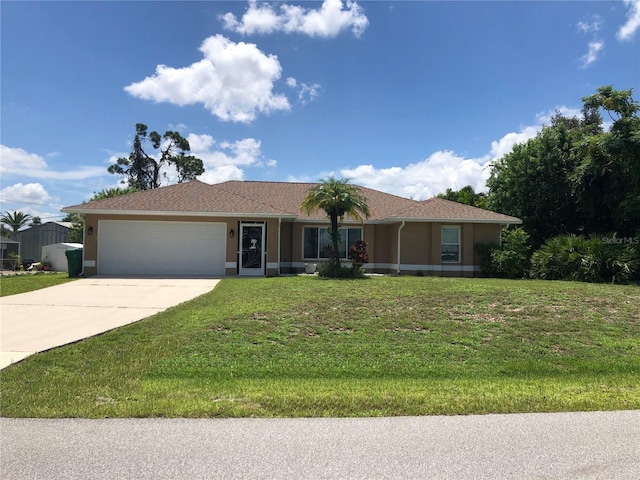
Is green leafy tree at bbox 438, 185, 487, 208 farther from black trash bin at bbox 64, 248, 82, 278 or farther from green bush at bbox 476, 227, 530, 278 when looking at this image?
black trash bin at bbox 64, 248, 82, 278

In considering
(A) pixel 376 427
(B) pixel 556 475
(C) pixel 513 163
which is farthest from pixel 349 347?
(C) pixel 513 163

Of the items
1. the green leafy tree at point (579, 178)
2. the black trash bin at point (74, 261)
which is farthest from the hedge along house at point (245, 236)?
the green leafy tree at point (579, 178)

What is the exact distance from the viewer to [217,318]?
32.0 ft

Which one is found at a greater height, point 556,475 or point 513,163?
point 513,163

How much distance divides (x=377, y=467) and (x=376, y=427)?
896 mm

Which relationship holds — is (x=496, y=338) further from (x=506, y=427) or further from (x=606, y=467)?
(x=606, y=467)

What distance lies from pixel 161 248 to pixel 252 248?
375 centimetres

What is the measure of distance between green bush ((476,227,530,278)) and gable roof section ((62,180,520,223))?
116 cm

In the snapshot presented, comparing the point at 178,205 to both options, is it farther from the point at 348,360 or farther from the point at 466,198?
the point at 466,198

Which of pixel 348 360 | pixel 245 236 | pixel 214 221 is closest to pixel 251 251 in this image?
pixel 245 236

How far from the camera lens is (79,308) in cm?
1134

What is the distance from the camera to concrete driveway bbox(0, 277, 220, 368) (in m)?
8.22

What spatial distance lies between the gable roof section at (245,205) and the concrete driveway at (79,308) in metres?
3.27

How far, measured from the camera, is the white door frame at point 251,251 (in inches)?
777
